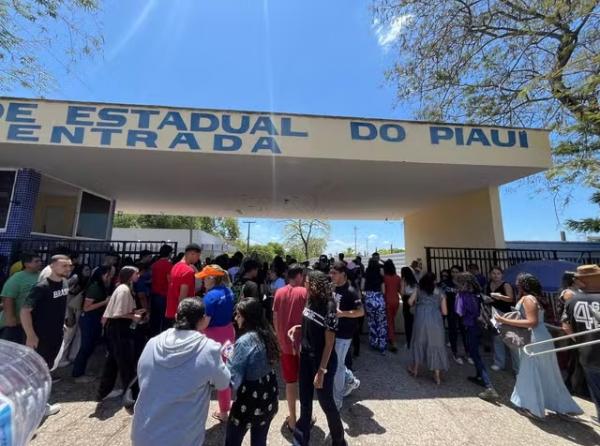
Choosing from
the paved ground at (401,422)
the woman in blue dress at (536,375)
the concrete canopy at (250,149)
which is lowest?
the paved ground at (401,422)

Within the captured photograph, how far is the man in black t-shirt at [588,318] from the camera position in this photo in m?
3.13

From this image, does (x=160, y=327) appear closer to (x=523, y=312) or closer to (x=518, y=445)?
(x=518, y=445)

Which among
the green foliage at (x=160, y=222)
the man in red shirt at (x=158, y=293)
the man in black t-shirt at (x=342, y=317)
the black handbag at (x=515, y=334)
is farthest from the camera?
the green foliage at (x=160, y=222)

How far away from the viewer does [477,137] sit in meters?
6.01

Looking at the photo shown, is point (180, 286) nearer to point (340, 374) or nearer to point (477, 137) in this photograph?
point (340, 374)

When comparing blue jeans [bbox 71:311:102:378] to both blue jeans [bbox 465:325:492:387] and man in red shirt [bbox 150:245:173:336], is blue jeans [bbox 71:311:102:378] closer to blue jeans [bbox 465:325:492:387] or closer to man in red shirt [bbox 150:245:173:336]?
man in red shirt [bbox 150:245:173:336]

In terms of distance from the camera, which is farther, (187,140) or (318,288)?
(187,140)

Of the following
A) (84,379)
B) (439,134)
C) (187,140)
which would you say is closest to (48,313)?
(84,379)

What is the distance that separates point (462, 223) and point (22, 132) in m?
10.1

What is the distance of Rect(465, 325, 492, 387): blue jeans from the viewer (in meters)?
4.06

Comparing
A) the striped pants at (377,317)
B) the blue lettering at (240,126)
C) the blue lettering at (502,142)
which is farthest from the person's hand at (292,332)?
the blue lettering at (502,142)

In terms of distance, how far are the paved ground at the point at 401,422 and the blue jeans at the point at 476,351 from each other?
0.22 m

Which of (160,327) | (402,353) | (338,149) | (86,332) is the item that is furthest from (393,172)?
(86,332)

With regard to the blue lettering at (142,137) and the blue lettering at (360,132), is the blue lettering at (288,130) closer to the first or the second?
the blue lettering at (360,132)
